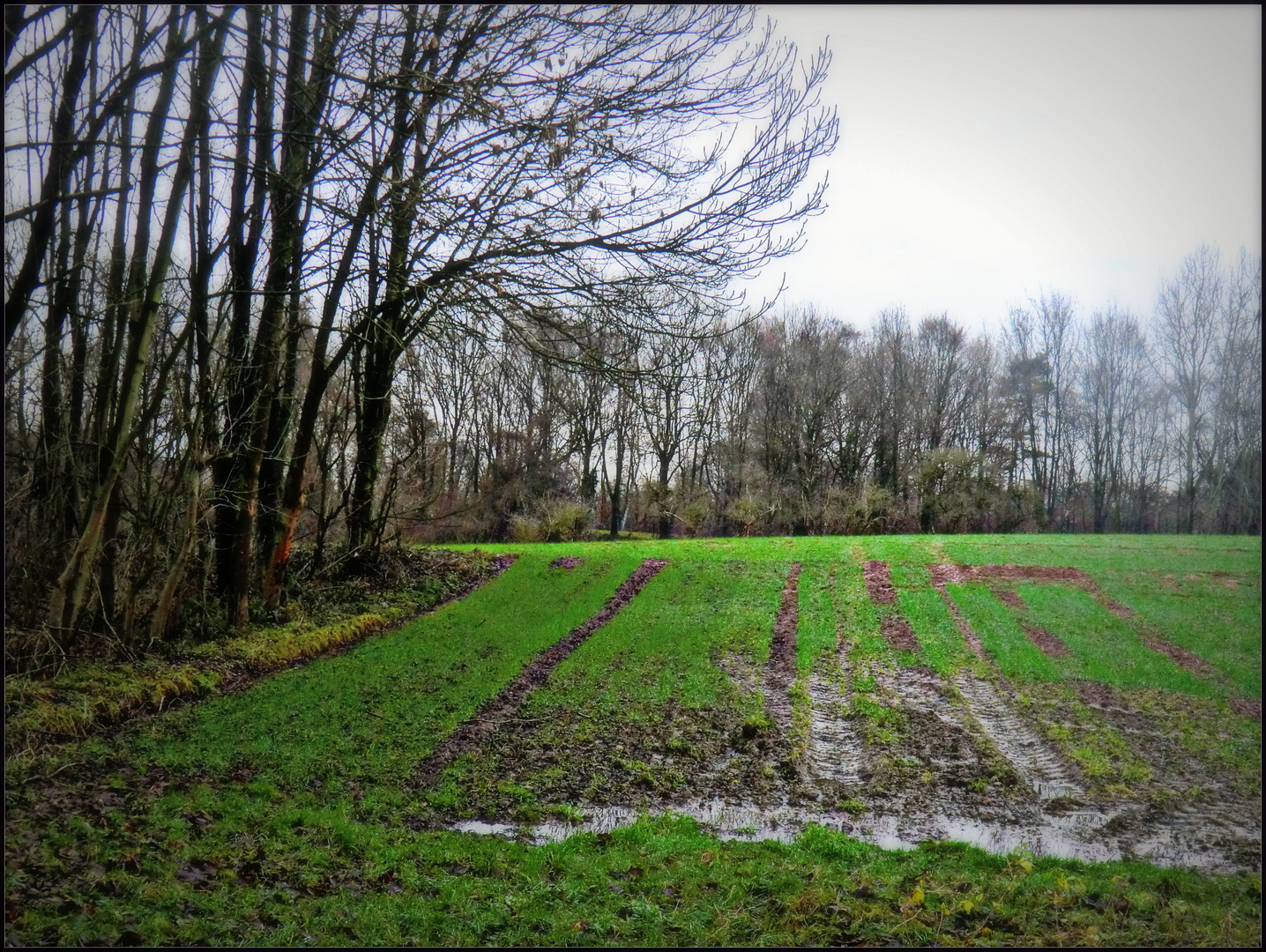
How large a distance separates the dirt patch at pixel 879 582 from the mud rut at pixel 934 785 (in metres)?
0.04

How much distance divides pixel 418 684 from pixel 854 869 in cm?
504

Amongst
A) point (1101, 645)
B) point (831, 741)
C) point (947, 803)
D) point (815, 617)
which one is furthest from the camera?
point (815, 617)

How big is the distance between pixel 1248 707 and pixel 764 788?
3.04 metres

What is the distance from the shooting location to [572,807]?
5457 millimetres

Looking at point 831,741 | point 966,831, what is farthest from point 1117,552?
point 831,741

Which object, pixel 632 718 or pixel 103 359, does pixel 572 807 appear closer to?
→ pixel 632 718

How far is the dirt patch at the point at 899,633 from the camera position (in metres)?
6.12

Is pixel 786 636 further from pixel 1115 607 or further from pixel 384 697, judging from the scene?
pixel 384 697

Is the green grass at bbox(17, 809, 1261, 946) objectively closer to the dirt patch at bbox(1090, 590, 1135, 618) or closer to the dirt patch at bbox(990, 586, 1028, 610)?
the dirt patch at bbox(1090, 590, 1135, 618)

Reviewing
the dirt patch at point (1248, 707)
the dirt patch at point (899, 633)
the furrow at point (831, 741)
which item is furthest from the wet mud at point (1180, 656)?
the furrow at point (831, 741)

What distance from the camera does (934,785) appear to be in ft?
16.5

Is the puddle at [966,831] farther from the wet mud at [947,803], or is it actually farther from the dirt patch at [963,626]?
the dirt patch at [963,626]

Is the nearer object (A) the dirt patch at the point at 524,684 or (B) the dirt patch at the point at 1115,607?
(B) the dirt patch at the point at 1115,607

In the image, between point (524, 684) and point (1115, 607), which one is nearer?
point (1115, 607)
